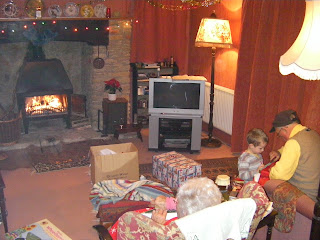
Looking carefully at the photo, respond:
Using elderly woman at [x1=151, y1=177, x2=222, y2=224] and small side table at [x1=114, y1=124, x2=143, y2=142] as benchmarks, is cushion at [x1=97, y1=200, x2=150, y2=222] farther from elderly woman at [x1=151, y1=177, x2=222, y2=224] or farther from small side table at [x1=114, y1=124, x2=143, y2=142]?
small side table at [x1=114, y1=124, x2=143, y2=142]

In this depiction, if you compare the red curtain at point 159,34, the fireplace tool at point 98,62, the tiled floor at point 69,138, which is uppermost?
the red curtain at point 159,34

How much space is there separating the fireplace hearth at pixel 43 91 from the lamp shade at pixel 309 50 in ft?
15.1

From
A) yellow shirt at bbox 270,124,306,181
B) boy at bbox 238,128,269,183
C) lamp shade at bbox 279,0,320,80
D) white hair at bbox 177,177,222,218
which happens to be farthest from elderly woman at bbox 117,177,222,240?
boy at bbox 238,128,269,183

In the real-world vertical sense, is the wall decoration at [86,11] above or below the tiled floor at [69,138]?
above

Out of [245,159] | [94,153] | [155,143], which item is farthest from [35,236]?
[155,143]

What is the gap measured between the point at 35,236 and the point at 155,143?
235 centimetres

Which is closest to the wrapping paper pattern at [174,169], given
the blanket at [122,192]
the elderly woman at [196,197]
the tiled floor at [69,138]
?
the blanket at [122,192]

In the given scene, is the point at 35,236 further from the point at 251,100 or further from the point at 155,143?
the point at 251,100

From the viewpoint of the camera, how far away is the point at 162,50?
651 centimetres

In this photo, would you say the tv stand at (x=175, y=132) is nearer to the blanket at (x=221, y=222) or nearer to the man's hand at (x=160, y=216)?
the man's hand at (x=160, y=216)

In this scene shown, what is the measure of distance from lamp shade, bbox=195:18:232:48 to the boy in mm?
1916

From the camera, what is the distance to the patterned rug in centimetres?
481

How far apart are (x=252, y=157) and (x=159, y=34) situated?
130 inches

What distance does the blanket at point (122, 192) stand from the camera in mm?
3501
